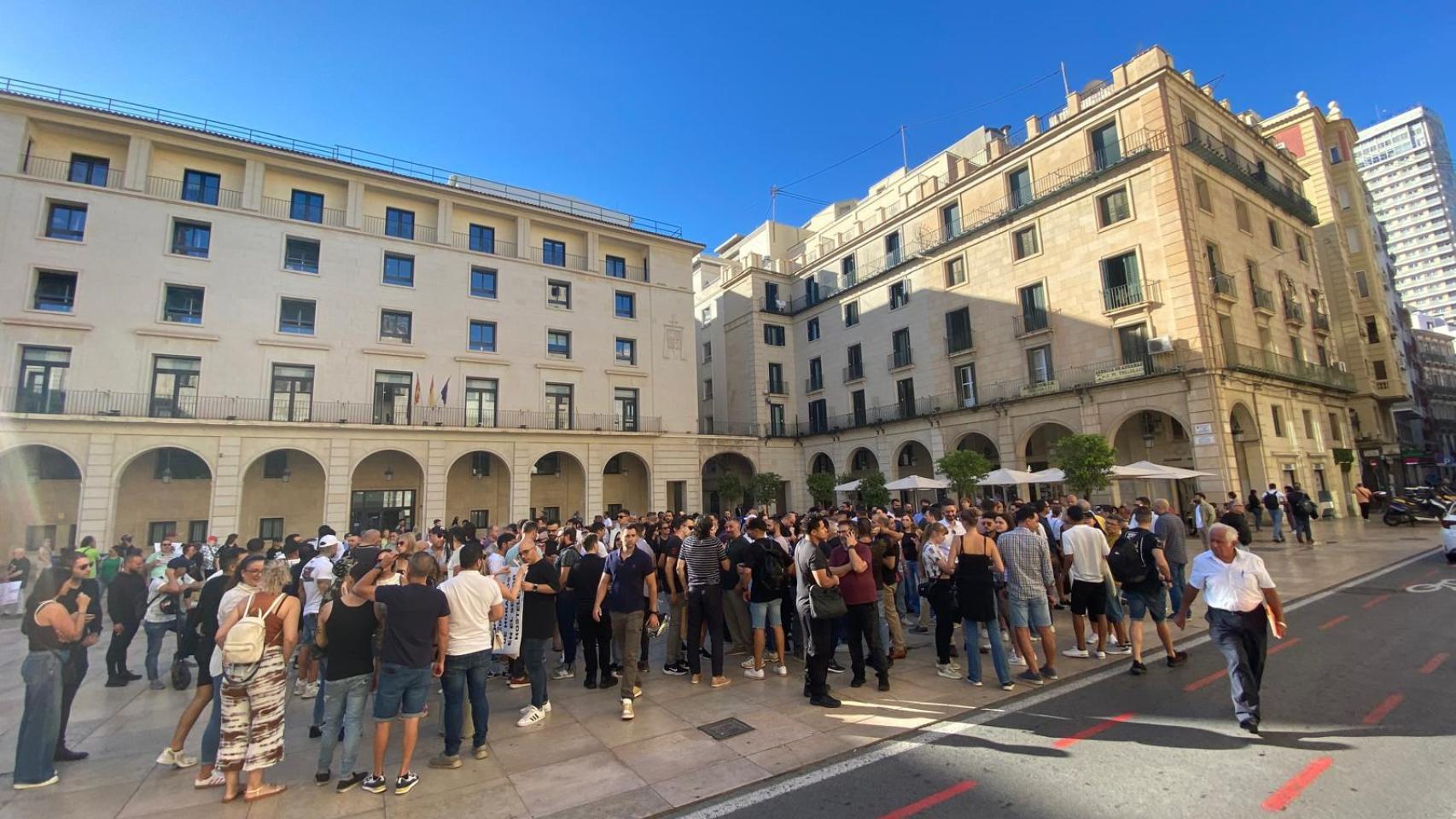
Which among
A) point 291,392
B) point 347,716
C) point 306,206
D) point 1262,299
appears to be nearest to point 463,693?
point 347,716

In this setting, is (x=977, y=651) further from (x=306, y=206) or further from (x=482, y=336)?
(x=306, y=206)

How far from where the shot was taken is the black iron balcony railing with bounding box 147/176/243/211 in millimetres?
22406

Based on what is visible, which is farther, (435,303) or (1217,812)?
(435,303)

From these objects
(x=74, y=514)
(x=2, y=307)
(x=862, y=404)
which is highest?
(x=2, y=307)

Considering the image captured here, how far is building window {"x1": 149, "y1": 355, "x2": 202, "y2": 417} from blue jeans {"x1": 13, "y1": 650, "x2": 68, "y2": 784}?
71.4ft

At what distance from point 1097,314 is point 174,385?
35076 mm

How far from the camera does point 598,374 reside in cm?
2953

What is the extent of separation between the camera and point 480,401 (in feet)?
87.6

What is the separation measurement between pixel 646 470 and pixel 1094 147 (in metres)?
24.7

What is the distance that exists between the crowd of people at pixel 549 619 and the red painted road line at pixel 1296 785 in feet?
1.65

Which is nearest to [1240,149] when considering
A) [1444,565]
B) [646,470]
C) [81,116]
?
[1444,565]

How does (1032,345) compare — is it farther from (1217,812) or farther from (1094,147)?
(1217,812)

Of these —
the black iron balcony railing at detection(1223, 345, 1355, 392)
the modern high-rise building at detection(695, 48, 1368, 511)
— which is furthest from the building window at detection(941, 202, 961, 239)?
the black iron balcony railing at detection(1223, 345, 1355, 392)

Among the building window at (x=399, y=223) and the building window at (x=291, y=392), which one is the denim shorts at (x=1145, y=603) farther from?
the building window at (x=399, y=223)
